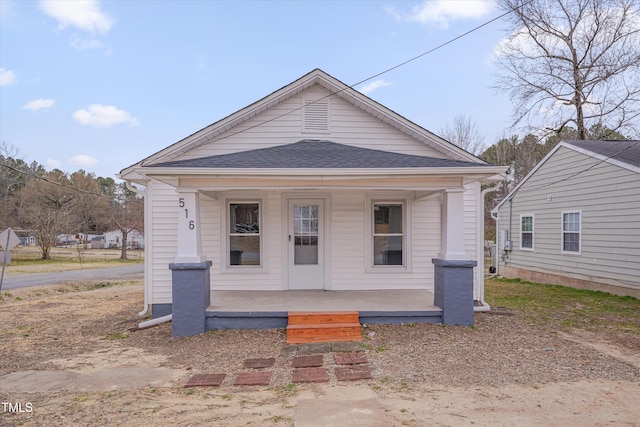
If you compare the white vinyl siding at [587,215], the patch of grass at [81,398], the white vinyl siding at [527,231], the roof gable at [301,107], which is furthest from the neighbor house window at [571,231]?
the patch of grass at [81,398]

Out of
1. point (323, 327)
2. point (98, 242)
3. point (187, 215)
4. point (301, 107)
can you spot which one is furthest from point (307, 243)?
point (98, 242)

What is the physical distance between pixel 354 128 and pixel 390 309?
151 inches

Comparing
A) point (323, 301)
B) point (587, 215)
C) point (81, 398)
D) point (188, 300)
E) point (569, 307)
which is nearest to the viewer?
point (81, 398)

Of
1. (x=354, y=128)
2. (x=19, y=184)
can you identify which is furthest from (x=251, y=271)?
(x=19, y=184)

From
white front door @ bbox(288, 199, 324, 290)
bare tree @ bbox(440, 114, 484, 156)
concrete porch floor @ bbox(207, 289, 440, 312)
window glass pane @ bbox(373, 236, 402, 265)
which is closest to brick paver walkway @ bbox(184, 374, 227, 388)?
concrete porch floor @ bbox(207, 289, 440, 312)

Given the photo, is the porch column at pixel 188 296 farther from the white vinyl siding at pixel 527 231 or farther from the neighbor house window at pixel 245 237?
the white vinyl siding at pixel 527 231

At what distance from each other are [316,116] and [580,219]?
344 inches

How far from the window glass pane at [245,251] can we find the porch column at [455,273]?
3671 millimetres

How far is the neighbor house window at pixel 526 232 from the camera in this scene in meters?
14.4

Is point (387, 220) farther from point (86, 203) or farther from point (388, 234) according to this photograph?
point (86, 203)

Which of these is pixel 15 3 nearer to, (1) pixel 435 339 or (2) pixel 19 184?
(1) pixel 435 339

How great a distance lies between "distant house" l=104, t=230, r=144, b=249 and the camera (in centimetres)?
5188

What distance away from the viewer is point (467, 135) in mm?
27672

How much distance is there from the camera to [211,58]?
14914 millimetres
